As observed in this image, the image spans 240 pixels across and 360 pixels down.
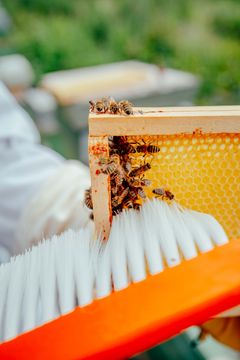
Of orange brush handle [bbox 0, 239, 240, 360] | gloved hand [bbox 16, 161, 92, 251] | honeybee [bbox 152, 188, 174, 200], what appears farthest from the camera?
gloved hand [bbox 16, 161, 92, 251]

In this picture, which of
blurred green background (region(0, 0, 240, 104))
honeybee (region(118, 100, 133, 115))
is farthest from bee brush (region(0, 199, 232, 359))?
blurred green background (region(0, 0, 240, 104))

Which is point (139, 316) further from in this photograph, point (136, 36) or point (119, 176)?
point (136, 36)

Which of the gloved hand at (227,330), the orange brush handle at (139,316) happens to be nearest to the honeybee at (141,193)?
the orange brush handle at (139,316)

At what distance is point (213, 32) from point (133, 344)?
15.9ft

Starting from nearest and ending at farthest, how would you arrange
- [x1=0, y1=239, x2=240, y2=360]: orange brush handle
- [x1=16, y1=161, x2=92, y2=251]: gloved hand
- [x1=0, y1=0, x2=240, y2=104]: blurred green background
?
[x1=0, y1=239, x2=240, y2=360]: orange brush handle
[x1=16, y1=161, x2=92, y2=251]: gloved hand
[x1=0, y1=0, x2=240, y2=104]: blurred green background

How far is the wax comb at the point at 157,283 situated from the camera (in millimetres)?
373

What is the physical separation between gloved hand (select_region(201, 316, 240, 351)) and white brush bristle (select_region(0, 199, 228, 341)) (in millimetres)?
179

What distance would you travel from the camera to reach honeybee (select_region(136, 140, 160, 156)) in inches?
18.2

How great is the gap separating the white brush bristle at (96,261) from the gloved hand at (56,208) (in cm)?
19

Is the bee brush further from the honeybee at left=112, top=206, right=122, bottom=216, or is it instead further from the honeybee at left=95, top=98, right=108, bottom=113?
the honeybee at left=95, top=98, right=108, bottom=113

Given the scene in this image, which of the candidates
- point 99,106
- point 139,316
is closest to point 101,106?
point 99,106

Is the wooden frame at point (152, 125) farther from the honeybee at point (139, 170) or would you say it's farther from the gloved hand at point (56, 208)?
the gloved hand at point (56, 208)

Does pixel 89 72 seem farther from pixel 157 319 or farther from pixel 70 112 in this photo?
pixel 157 319

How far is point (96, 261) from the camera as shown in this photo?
0.45 metres
